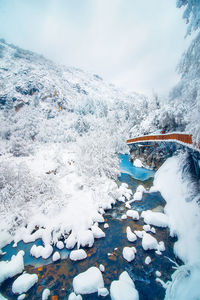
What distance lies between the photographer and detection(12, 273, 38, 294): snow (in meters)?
5.19

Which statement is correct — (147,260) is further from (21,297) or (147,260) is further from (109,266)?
(21,297)

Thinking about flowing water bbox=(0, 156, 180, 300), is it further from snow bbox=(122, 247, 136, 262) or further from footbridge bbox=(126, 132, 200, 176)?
footbridge bbox=(126, 132, 200, 176)

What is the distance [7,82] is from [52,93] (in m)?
26.0

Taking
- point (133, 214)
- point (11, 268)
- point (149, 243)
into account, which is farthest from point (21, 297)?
point (133, 214)

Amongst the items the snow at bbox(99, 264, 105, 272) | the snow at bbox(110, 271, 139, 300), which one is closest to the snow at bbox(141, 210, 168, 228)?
the snow at bbox(110, 271, 139, 300)

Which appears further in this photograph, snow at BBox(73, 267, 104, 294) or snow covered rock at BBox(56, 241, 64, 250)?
snow covered rock at BBox(56, 241, 64, 250)

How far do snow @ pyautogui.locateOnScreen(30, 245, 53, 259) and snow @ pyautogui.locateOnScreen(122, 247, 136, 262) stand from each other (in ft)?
13.2

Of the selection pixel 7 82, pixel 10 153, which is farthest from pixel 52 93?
pixel 10 153

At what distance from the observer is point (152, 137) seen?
63.0 feet

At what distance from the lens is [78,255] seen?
21.1 feet

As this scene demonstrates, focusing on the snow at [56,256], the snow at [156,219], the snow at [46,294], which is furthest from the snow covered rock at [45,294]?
the snow at [156,219]

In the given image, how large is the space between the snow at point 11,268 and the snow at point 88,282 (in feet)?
9.71

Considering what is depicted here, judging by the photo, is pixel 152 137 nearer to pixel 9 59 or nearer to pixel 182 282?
pixel 182 282

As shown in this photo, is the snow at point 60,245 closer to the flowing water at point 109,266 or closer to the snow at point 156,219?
the flowing water at point 109,266
